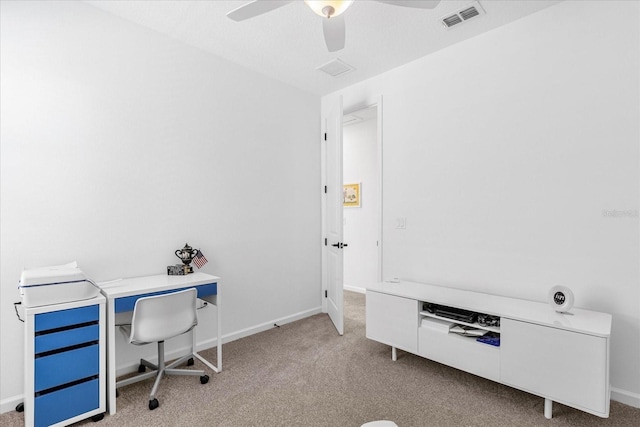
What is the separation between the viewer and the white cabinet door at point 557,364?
70.4 inches

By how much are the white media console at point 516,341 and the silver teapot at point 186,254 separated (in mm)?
1599

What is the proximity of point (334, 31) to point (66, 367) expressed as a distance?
256 centimetres

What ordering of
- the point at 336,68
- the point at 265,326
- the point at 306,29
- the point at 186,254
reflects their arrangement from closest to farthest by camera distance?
the point at 306,29, the point at 186,254, the point at 336,68, the point at 265,326

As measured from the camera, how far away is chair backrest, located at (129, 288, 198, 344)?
2.08 metres

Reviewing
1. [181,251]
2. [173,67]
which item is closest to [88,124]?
[173,67]

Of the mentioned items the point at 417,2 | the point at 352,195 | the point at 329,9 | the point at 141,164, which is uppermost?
the point at 417,2

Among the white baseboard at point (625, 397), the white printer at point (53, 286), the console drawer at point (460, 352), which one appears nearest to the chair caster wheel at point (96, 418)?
the white printer at point (53, 286)

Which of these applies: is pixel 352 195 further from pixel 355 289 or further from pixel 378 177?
pixel 378 177

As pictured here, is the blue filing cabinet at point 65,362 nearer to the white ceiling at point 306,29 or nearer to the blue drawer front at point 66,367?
the blue drawer front at point 66,367

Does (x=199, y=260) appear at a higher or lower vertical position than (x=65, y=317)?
higher

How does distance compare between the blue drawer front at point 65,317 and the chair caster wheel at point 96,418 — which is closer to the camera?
the blue drawer front at point 65,317

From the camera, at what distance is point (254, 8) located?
185 centimetres

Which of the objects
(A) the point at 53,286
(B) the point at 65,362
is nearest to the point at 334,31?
(A) the point at 53,286

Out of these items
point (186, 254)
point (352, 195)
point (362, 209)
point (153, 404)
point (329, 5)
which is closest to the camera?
point (329, 5)
